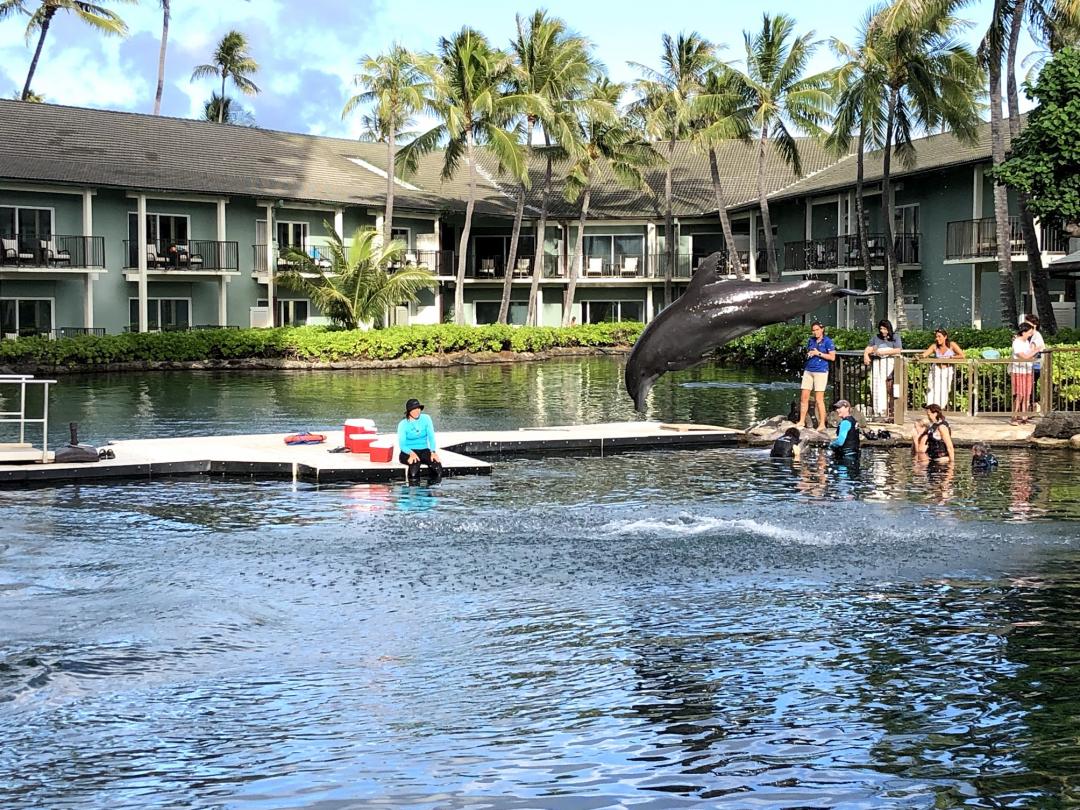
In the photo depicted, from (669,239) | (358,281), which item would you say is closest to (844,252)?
(669,239)

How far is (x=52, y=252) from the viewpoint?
151 feet

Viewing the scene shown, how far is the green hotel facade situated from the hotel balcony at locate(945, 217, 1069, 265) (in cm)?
9

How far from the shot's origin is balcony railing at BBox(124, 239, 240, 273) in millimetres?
48719

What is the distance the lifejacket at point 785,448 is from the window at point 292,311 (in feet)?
119

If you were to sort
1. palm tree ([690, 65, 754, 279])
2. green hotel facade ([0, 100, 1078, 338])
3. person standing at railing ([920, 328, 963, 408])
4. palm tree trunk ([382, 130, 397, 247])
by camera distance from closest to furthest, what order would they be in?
1. person standing at railing ([920, 328, 963, 408])
2. green hotel facade ([0, 100, 1078, 338])
3. palm tree ([690, 65, 754, 279])
4. palm tree trunk ([382, 130, 397, 247])

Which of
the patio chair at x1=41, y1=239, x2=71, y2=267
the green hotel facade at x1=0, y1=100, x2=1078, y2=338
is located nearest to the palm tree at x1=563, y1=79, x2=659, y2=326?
the green hotel facade at x1=0, y1=100, x2=1078, y2=338

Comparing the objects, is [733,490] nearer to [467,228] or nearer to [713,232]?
[467,228]

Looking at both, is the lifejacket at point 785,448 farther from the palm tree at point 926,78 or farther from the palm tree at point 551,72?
the palm tree at point 551,72

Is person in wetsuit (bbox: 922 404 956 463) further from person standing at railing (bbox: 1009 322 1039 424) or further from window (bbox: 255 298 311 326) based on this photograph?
window (bbox: 255 298 311 326)

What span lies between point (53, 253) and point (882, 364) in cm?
3250

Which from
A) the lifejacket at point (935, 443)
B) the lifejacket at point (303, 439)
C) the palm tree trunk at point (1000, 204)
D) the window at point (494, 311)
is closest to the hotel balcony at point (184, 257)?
the window at point (494, 311)

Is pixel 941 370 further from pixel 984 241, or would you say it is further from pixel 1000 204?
pixel 984 241

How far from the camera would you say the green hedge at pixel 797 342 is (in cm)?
3384

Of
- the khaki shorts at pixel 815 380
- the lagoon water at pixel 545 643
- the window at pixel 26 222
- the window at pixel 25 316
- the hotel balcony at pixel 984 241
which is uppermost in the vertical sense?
the window at pixel 26 222
